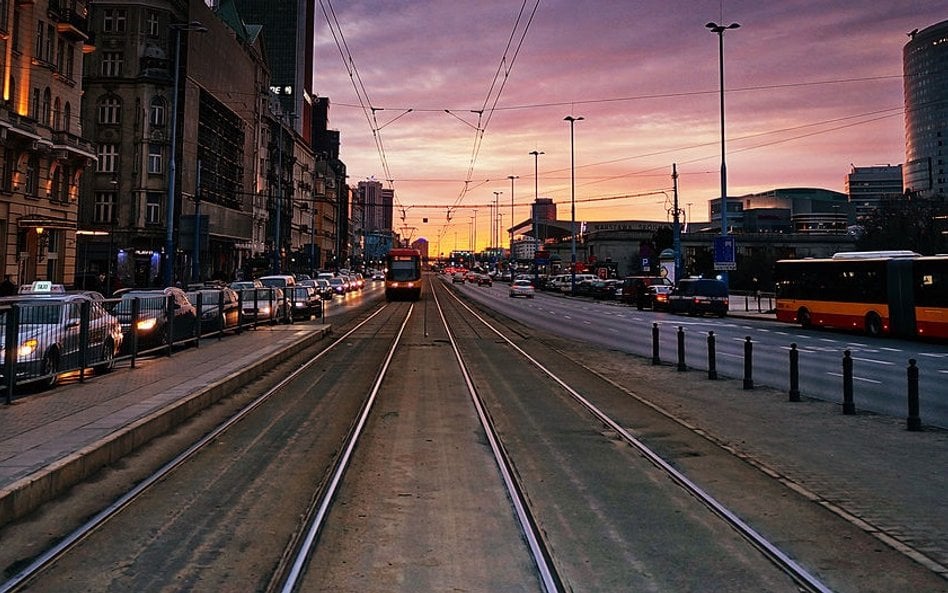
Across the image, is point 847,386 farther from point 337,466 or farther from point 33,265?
point 33,265

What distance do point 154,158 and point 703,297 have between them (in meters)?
40.6

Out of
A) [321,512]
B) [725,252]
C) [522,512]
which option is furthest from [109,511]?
[725,252]

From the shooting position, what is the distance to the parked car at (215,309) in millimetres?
19902

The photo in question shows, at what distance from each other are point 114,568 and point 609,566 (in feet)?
10.8

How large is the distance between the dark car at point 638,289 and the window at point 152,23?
129 ft

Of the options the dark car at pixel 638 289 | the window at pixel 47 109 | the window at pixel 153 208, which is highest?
the window at pixel 47 109

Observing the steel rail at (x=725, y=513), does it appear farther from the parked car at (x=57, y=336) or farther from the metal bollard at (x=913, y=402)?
the parked car at (x=57, y=336)

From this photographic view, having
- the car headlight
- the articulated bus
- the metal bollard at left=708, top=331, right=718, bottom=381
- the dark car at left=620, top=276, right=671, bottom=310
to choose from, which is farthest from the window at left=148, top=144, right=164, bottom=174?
the metal bollard at left=708, top=331, right=718, bottom=381

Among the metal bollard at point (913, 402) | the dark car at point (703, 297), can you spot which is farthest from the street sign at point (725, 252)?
the metal bollard at point (913, 402)

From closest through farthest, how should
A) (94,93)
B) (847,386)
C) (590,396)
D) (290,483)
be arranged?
(290,483) → (847,386) → (590,396) → (94,93)

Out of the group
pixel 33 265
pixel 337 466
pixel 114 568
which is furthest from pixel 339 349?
pixel 33 265

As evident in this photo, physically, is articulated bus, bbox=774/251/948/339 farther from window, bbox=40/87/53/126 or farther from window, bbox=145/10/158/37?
window, bbox=145/10/158/37

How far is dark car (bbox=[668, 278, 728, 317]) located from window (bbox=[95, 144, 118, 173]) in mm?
41224

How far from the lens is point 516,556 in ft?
16.7
